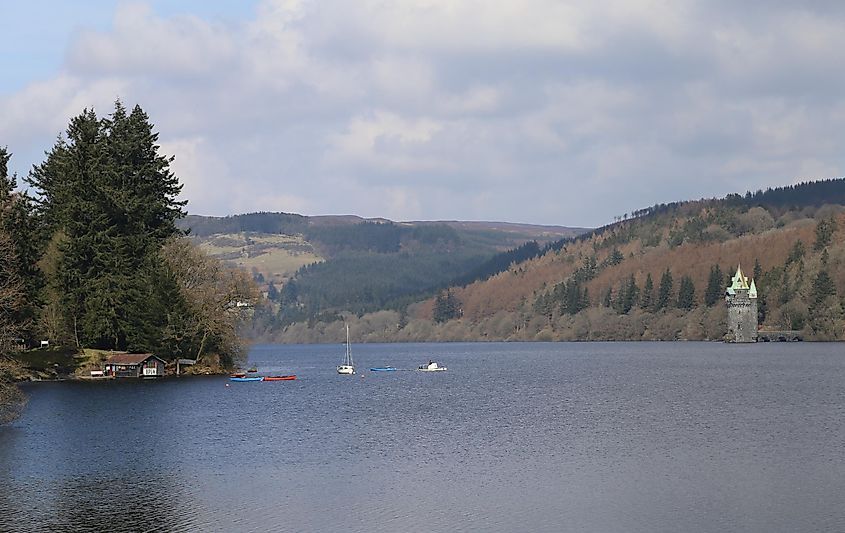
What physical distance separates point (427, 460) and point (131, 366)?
60.1m

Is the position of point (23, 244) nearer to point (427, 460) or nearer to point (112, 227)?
point (112, 227)

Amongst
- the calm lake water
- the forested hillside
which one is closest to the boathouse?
the forested hillside

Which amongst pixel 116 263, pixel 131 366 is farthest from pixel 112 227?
pixel 131 366

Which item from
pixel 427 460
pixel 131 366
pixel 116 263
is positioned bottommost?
pixel 427 460

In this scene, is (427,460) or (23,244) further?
(23,244)

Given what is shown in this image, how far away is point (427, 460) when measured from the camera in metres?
49.9

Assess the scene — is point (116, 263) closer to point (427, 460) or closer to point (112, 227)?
point (112, 227)

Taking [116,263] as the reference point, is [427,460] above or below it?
below

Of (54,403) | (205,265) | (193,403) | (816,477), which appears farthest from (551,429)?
(205,265)

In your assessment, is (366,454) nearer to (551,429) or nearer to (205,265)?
(551,429)

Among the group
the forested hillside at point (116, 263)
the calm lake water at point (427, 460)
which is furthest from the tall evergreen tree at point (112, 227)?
the calm lake water at point (427, 460)

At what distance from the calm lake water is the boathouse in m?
9.27

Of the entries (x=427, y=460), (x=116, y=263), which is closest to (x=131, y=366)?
(x=116, y=263)

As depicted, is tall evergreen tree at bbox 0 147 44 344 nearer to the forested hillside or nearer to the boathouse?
the forested hillside
